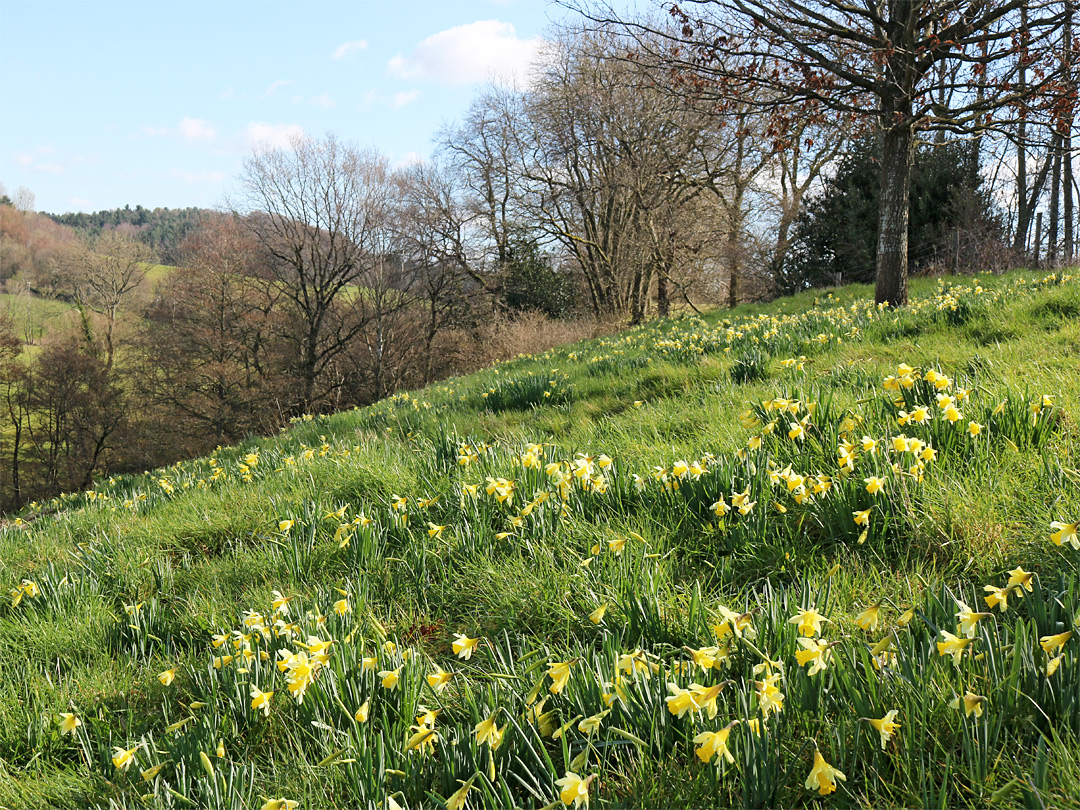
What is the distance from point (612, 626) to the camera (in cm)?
199

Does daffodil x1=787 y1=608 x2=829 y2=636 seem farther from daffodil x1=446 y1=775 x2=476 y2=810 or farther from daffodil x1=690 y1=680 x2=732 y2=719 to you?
daffodil x1=446 y1=775 x2=476 y2=810

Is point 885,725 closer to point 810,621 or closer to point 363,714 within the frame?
point 810,621

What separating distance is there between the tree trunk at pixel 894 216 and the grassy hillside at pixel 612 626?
17.5 ft

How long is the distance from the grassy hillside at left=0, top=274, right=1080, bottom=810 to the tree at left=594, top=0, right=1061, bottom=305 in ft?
18.1

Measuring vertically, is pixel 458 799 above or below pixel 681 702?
below

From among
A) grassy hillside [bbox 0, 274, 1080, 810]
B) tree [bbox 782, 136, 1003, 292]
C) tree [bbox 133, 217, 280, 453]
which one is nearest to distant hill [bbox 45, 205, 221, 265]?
tree [bbox 133, 217, 280, 453]

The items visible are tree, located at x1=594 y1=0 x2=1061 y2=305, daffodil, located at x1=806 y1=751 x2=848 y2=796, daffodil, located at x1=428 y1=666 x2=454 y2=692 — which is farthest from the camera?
tree, located at x1=594 y1=0 x2=1061 y2=305

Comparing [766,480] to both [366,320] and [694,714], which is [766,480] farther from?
[366,320]

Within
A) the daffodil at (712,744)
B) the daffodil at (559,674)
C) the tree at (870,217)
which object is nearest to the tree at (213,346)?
the tree at (870,217)

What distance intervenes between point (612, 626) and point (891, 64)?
30.6ft

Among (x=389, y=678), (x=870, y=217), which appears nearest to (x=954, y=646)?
(x=389, y=678)

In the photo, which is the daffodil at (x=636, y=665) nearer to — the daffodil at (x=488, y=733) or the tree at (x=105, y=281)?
the daffodil at (x=488, y=733)

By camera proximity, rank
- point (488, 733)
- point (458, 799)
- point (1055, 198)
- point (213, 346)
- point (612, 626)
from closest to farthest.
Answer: point (458, 799)
point (488, 733)
point (612, 626)
point (1055, 198)
point (213, 346)

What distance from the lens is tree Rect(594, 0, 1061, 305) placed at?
25.0 feet
